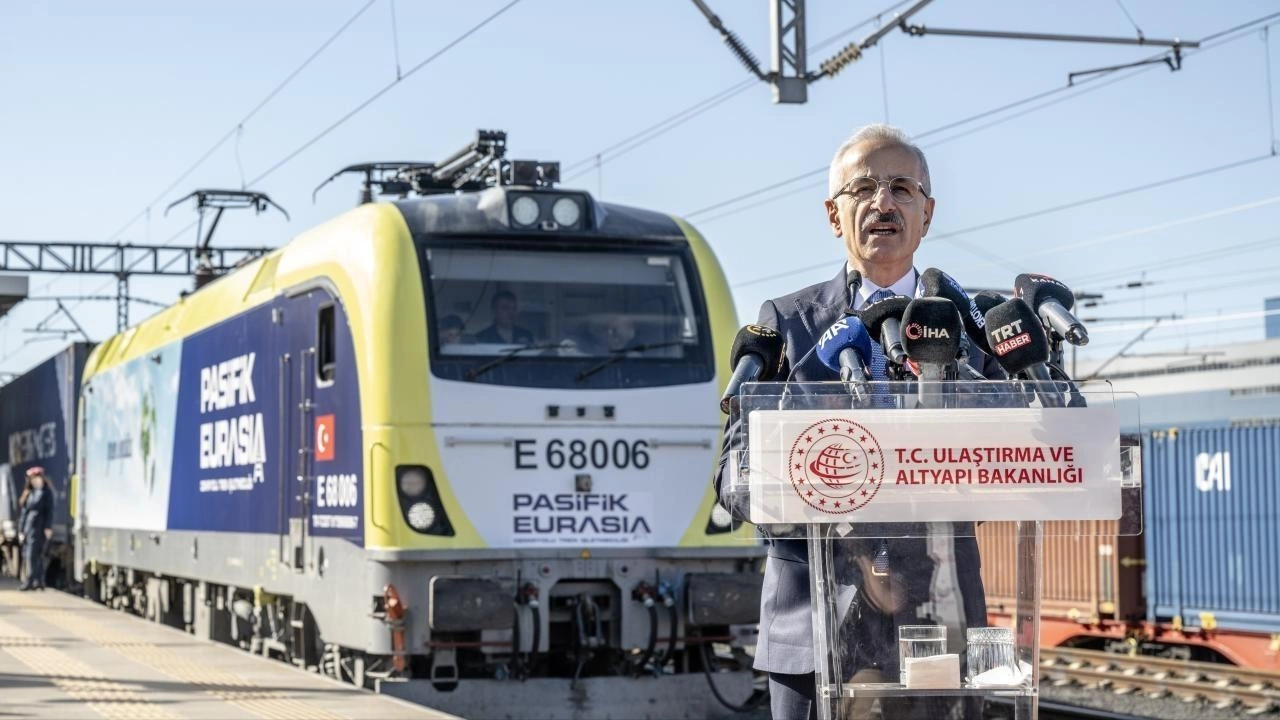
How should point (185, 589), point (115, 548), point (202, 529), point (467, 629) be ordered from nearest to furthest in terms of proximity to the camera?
point (467, 629) → point (202, 529) → point (185, 589) → point (115, 548)

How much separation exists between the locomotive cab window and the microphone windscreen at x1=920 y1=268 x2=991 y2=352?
776cm

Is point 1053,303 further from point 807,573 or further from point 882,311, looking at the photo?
point 807,573

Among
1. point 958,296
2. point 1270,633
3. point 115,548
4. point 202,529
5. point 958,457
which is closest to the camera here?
point 958,457

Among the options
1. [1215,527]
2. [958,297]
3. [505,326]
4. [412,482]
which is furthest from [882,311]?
[1215,527]

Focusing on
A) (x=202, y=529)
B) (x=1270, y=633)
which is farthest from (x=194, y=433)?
(x=1270, y=633)

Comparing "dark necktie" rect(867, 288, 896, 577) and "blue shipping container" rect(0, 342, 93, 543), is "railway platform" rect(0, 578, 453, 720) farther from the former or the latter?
"blue shipping container" rect(0, 342, 93, 543)

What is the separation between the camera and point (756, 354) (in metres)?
2.83

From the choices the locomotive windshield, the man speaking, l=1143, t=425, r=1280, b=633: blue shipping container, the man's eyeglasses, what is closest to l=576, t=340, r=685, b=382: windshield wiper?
the locomotive windshield

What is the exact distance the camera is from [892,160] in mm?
2963

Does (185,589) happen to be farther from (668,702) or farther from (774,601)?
(774,601)

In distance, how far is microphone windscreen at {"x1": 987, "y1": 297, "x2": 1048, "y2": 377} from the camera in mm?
2555

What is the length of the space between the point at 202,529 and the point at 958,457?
1184 cm

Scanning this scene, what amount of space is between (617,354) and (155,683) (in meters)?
3.24

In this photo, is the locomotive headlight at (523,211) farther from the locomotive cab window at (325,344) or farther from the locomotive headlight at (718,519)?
the locomotive headlight at (718,519)
